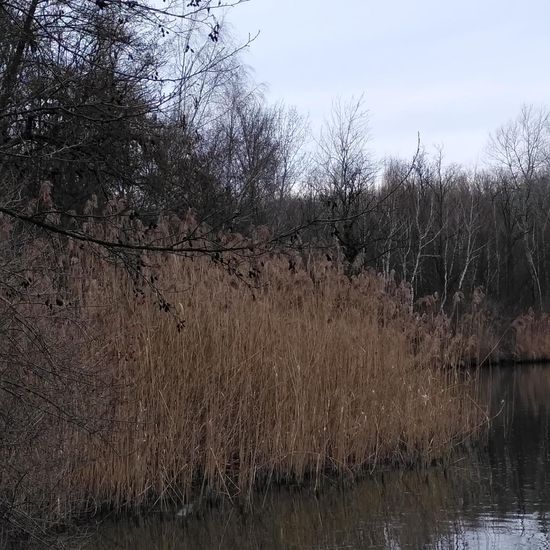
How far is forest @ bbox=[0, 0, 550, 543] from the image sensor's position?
387cm

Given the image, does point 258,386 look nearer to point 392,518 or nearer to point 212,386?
point 212,386

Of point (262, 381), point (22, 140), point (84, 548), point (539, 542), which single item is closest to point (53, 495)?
point (84, 548)

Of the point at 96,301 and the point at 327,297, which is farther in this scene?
the point at 327,297

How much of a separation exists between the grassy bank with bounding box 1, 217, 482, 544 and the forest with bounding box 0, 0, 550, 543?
0.8 inches

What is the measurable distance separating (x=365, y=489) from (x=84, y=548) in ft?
8.90

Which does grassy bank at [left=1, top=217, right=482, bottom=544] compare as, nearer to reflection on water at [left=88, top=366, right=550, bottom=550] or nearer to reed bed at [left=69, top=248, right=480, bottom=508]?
reed bed at [left=69, top=248, right=480, bottom=508]

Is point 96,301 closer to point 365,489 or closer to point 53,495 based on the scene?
point 53,495

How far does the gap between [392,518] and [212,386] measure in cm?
181

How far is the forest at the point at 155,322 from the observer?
3.87 meters

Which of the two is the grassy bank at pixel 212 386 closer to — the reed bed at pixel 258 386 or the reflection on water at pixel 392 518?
the reed bed at pixel 258 386

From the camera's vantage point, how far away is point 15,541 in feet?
15.6

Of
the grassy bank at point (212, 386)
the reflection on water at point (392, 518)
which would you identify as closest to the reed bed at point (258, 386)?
the grassy bank at point (212, 386)

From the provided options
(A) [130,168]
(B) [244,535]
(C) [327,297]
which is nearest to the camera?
(A) [130,168]

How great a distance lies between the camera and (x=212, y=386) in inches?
262
